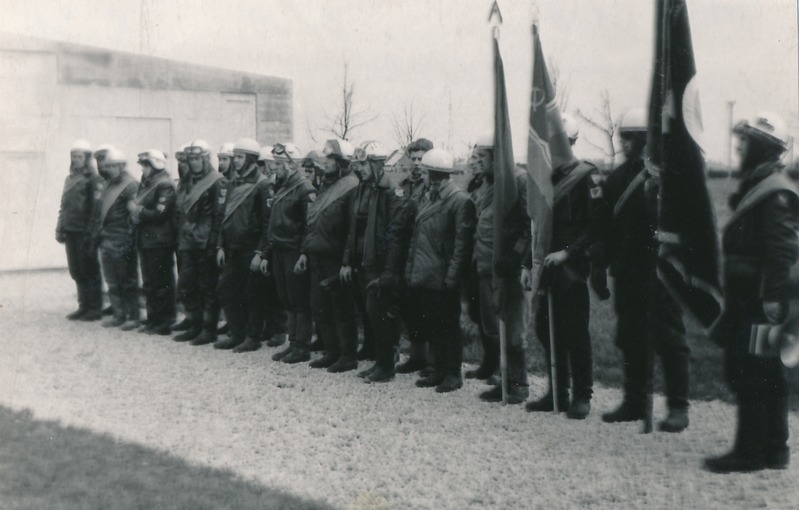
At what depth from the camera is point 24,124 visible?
26.9 feet

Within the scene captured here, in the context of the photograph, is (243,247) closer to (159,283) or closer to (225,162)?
(225,162)

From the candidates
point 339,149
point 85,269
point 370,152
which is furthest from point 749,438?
point 85,269

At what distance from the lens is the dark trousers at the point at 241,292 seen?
9.53 metres

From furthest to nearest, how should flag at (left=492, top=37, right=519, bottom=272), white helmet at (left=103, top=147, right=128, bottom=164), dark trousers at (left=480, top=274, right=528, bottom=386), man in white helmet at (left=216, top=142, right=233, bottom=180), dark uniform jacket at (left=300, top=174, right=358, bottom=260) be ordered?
white helmet at (left=103, top=147, right=128, bottom=164), man in white helmet at (left=216, top=142, right=233, bottom=180), dark uniform jacket at (left=300, top=174, right=358, bottom=260), dark trousers at (left=480, top=274, right=528, bottom=386), flag at (left=492, top=37, right=519, bottom=272)

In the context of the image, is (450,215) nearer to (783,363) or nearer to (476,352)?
(476,352)

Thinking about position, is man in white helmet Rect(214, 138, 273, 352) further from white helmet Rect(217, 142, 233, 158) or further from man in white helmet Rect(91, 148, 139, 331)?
man in white helmet Rect(91, 148, 139, 331)

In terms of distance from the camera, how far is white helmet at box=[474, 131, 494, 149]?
24.0ft

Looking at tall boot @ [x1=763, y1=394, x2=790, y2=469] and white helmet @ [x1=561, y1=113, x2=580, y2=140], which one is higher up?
white helmet @ [x1=561, y1=113, x2=580, y2=140]

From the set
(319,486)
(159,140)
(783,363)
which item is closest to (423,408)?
(319,486)

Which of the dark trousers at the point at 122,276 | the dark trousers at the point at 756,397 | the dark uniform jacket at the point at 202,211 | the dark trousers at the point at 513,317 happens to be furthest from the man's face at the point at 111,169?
the dark trousers at the point at 756,397

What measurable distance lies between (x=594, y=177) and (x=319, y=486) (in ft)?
9.46

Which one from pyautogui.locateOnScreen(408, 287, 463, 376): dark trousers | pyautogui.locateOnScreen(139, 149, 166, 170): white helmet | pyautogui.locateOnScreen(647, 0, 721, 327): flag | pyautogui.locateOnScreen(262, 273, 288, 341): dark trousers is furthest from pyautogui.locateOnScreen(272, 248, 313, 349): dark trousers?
pyautogui.locateOnScreen(647, 0, 721, 327): flag

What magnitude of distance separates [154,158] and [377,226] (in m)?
3.42

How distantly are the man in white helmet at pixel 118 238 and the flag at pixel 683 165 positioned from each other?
6.95 meters
